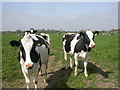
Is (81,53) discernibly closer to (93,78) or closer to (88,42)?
(88,42)

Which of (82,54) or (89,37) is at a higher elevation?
(89,37)

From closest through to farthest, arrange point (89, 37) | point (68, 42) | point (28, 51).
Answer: point (28, 51) → point (89, 37) → point (68, 42)

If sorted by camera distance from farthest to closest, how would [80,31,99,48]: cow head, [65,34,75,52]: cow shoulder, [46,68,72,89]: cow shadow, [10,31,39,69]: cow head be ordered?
1. [65,34,75,52]: cow shoulder
2. [80,31,99,48]: cow head
3. [46,68,72,89]: cow shadow
4. [10,31,39,69]: cow head

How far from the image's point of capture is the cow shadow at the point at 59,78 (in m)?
6.86

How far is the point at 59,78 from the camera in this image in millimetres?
7688

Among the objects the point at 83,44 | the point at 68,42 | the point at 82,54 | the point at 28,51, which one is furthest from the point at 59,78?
the point at 28,51

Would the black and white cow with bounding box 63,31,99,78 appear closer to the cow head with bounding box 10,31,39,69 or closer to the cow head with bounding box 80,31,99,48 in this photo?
the cow head with bounding box 80,31,99,48

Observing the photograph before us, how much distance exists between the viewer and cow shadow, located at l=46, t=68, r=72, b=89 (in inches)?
270

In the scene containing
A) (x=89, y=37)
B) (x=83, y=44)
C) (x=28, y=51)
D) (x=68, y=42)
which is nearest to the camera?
(x=28, y=51)

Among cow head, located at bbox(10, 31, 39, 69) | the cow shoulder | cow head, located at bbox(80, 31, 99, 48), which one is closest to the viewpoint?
cow head, located at bbox(10, 31, 39, 69)

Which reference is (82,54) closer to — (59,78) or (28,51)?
(59,78)

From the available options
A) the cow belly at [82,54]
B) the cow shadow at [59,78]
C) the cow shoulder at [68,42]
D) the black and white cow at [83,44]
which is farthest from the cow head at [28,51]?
the cow shoulder at [68,42]

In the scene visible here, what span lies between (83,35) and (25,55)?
11.8 feet

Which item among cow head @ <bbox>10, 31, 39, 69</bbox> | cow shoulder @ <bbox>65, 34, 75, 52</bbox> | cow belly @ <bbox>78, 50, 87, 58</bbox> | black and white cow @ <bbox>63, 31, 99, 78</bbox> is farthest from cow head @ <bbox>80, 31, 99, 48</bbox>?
cow head @ <bbox>10, 31, 39, 69</bbox>
